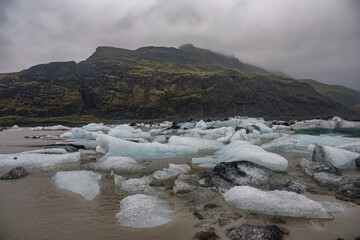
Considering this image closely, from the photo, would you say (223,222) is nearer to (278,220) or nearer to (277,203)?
(278,220)

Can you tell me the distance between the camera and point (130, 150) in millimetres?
7562

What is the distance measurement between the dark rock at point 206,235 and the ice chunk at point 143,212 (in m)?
0.52

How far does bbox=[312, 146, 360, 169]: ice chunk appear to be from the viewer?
19.4 ft

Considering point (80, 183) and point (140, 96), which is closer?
point (80, 183)

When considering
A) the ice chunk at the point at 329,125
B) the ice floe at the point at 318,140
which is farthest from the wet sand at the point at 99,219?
the ice chunk at the point at 329,125

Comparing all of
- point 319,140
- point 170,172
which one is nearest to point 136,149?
point 170,172

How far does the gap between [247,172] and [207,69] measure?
13504 centimetres

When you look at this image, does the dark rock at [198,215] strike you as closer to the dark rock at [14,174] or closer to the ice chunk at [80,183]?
the ice chunk at [80,183]

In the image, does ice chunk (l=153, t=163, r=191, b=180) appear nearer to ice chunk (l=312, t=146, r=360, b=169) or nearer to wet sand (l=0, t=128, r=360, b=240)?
wet sand (l=0, t=128, r=360, b=240)

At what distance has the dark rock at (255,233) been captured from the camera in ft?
7.76

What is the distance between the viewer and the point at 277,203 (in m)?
3.17

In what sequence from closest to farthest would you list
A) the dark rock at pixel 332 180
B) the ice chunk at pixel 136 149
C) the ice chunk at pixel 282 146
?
the dark rock at pixel 332 180 → the ice chunk at pixel 136 149 → the ice chunk at pixel 282 146

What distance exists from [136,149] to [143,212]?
15.5 feet

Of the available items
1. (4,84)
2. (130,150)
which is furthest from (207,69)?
(130,150)
